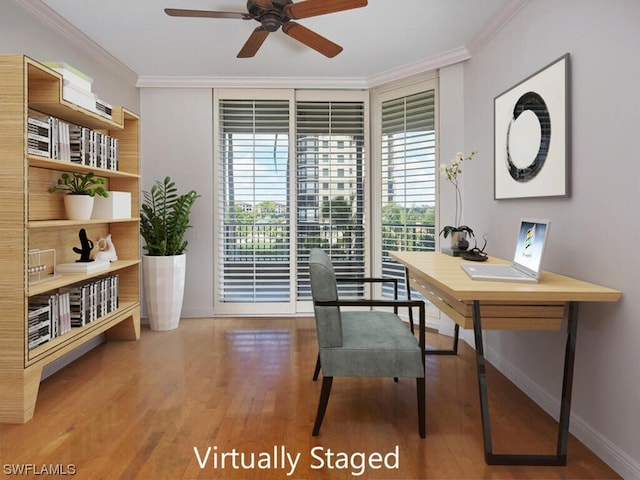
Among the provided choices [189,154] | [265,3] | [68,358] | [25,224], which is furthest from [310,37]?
[68,358]

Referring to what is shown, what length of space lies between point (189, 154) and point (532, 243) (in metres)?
3.58

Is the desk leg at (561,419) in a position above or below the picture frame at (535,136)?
below

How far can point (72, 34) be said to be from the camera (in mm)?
3188

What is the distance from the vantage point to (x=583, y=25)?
2.04 m

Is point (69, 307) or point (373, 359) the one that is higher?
point (69, 307)

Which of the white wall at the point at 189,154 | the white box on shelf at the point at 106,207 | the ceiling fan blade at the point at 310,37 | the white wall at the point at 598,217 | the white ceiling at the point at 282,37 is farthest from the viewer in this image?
the white wall at the point at 189,154

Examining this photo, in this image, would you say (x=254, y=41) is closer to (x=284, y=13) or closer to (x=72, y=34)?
(x=284, y=13)

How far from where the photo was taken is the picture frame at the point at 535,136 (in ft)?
7.16

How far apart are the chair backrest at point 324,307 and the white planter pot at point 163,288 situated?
7.53 feet

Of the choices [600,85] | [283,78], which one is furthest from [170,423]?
[283,78]

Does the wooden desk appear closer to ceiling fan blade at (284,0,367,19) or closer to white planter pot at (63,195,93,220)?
ceiling fan blade at (284,0,367,19)

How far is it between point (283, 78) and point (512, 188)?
2688 millimetres

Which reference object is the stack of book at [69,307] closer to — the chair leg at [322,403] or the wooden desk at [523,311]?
the chair leg at [322,403]

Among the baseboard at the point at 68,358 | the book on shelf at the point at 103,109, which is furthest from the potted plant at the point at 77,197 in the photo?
the baseboard at the point at 68,358
